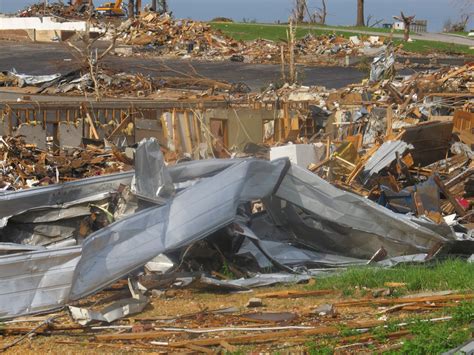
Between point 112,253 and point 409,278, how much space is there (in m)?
2.69

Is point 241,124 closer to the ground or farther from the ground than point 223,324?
farther from the ground

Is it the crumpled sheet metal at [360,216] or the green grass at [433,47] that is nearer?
the crumpled sheet metal at [360,216]

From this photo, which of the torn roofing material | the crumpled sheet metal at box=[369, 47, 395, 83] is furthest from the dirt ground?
the crumpled sheet metal at box=[369, 47, 395, 83]

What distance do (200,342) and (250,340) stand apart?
1.21 feet

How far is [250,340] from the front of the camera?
6.81 meters

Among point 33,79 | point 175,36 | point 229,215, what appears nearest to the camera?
point 229,215

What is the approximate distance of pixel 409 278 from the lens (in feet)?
27.6

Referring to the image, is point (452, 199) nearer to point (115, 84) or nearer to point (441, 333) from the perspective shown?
point (441, 333)

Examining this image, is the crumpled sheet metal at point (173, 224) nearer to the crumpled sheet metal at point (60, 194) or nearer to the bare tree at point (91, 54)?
the crumpled sheet metal at point (60, 194)

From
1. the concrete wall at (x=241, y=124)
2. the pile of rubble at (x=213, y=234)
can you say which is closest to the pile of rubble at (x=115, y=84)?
the concrete wall at (x=241, y=124)

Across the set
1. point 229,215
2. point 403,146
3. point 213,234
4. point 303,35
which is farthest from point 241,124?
point 303,35

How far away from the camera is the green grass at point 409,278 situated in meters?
8.18

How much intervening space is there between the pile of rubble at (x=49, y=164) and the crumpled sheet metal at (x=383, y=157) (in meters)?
3.33

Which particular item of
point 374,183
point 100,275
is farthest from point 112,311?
point 374,183
